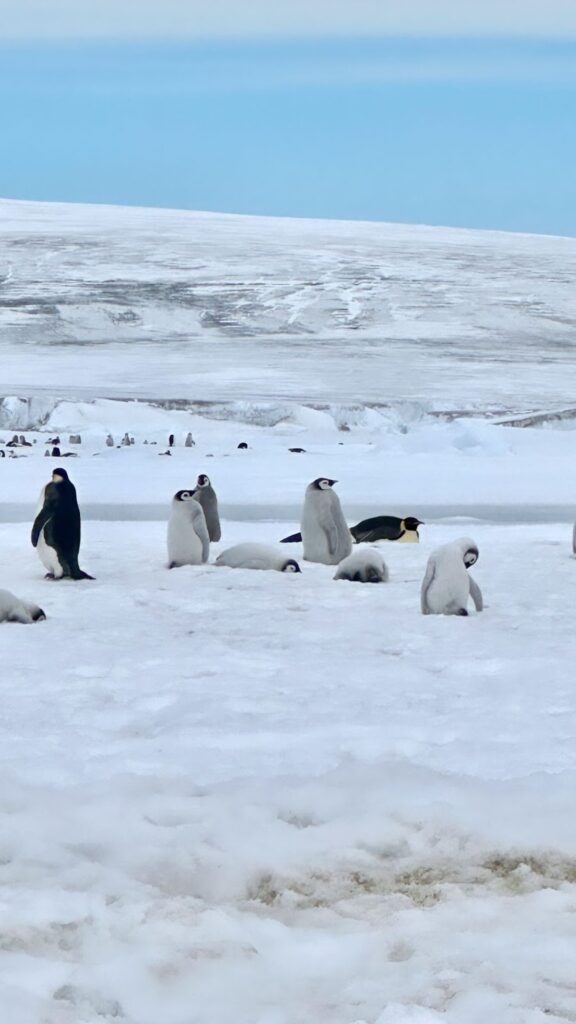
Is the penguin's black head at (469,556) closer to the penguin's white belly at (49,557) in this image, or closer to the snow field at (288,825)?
the snow field at (288,825)

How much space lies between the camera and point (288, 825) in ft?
9.16

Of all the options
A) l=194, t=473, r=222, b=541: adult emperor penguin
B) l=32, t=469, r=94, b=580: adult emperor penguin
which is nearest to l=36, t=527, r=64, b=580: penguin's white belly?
l=32, t=469, r=94, b=580: adult emperor penguin

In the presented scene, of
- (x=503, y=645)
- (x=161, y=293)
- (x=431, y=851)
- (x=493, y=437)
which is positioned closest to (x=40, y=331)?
(x=161, y=293)

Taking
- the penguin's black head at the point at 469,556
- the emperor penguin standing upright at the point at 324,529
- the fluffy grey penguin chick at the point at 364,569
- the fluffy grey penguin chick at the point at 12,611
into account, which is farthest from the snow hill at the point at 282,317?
the fluffy grey penguin chick at the point at 12,611

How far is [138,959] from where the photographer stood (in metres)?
2.17

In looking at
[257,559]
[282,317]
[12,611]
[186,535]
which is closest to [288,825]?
[12,611]

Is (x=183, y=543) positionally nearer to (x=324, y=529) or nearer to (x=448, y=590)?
(x=324, y=529)

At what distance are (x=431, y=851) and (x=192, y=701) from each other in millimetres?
1345

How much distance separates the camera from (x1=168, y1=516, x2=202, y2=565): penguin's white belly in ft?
23.5

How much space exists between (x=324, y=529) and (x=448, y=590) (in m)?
2.07

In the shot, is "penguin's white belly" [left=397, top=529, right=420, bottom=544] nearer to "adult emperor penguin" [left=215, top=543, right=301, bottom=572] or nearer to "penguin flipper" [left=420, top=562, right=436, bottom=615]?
"adult emperor penguin" [left=215, top=543, right=301, bottom=572]

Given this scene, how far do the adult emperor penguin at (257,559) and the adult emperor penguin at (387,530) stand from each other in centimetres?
172

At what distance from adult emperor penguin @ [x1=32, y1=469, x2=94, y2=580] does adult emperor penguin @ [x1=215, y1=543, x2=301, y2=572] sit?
773 mm

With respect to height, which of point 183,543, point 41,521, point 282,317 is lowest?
→ point 183,543
